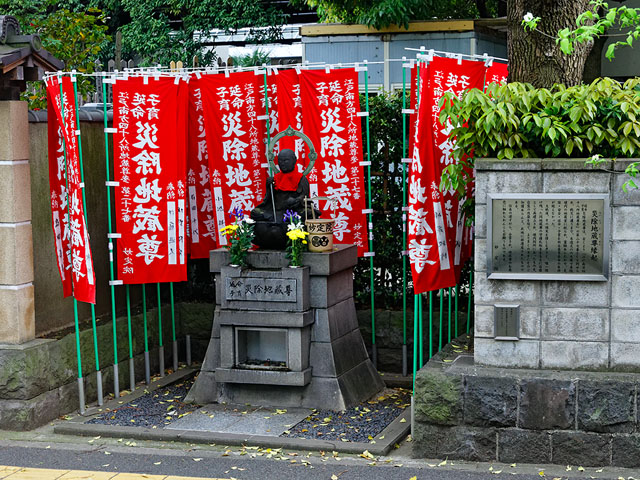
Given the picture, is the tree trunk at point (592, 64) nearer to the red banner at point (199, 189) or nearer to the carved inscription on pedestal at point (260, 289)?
the red banner at point (199, 189)

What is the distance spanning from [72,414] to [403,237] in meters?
4.56

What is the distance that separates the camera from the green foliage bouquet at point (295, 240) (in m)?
10.2

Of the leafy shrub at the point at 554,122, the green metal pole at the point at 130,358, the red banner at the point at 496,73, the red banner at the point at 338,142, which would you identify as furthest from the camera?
the green metal pole at the point at 130,358

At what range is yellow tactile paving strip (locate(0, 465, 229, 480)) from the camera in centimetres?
830

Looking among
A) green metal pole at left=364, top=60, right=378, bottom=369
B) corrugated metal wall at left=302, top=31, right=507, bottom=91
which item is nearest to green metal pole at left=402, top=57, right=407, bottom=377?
green metal pole at left=364, top=60, right=378, bottom=369

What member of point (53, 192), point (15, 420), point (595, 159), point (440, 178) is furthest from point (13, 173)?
point (595, 159)

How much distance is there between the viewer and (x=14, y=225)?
32.6 ft

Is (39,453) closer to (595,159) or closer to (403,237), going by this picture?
(403,237)

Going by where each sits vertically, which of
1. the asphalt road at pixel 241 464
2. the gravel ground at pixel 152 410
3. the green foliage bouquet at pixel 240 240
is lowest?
the asphalt road at pixel 241 464

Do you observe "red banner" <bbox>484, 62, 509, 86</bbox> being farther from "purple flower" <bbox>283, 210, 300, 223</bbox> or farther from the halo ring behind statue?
"purple flower" <bbox>283, 210, 300, 223</bbox>

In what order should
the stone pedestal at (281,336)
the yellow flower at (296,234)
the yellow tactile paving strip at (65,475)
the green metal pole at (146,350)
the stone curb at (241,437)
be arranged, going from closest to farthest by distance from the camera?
the yellow tactile paving strip at (65,475) < the stone curb at (241,437) < the yellow flower at (296,234) < the stone pedestal at (281,336) < the green metal pole at (146,350)

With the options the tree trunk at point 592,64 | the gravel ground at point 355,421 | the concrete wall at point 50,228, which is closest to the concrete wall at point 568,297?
the gravel ground at point 355,421

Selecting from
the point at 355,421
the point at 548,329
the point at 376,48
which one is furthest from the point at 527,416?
the point at 376,48

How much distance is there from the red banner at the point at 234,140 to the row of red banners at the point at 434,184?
231cm
